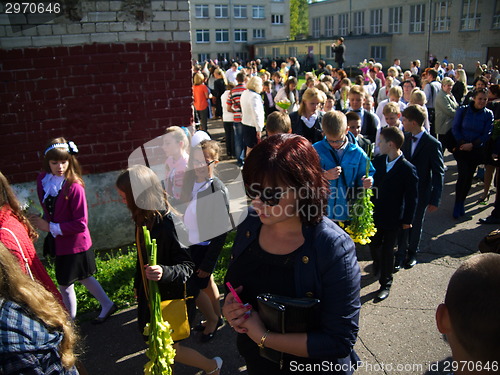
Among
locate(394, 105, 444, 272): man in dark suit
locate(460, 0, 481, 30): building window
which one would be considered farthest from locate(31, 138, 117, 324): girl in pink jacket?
locate(460, 0, 481, 30): building window

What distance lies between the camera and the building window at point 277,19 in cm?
7094

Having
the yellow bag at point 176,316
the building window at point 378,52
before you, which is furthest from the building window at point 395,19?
the yellow bag at point 176,316

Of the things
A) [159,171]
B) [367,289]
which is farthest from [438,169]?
[159,171]

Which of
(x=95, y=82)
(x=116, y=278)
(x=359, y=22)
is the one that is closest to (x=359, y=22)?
(x=359, y=22)

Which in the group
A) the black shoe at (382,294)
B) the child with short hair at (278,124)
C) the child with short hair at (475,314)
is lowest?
the black shoe at (382,294)

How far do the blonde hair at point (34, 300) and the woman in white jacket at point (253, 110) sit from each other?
6.89 metres

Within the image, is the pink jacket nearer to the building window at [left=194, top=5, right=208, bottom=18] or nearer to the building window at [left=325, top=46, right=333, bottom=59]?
the building window at [left=325, top=46, right=333, bottom=59]

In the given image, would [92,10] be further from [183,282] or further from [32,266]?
[183,282]

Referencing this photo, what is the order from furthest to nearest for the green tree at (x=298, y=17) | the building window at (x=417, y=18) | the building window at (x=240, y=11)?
the green tree at (x=298, y=17) < the building window at (x=240, y=11) < the building window at (x=417, y=18)

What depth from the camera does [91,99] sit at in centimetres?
587

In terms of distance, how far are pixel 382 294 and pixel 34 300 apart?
3.80 metres

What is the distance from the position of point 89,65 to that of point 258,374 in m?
4.96

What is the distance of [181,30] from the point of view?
6230 mm

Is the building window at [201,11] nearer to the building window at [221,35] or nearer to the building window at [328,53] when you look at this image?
the building window at [221,35]
